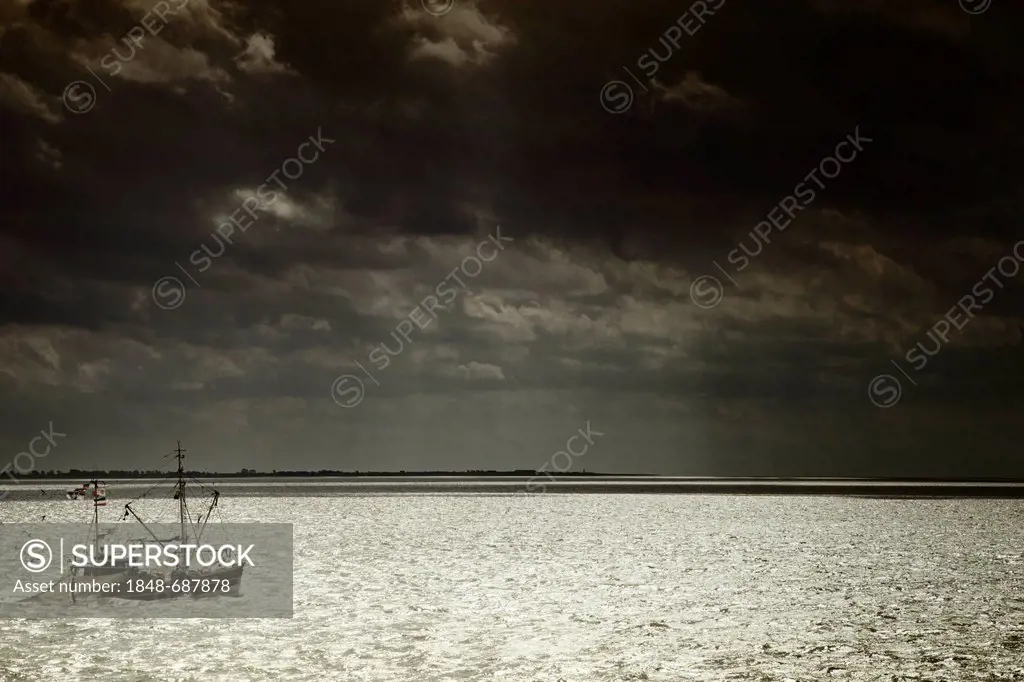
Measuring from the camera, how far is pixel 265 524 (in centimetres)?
3944

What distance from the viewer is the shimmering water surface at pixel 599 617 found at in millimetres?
14523

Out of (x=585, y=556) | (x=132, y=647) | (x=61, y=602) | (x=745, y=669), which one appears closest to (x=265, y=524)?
(x=585, y=556)

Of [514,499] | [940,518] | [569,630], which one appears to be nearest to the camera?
[569,630]

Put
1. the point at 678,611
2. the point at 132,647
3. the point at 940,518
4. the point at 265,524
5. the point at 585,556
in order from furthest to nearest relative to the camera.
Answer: the point at 940,518 → the point at 265,524 → the point at 585,556 → the point at 678,611 → the point at 132,647

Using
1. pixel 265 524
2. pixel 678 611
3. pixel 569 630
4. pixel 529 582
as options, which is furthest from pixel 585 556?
pixel 265 524

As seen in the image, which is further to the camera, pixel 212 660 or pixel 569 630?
pixel 569 630

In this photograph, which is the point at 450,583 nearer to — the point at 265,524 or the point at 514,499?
the point at 265,524

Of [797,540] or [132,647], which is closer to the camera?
[132,647]

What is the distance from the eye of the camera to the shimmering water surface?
572 inches

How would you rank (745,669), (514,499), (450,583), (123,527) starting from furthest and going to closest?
1. (514,499)
2. (123,527)
3. (450,583)
4. (745,669)

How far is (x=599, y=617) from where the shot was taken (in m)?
18.6

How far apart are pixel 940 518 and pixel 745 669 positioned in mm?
34973

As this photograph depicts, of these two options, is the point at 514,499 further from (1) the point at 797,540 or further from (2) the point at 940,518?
(1) the point at 797,540

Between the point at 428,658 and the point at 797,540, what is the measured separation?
21.9 meters
